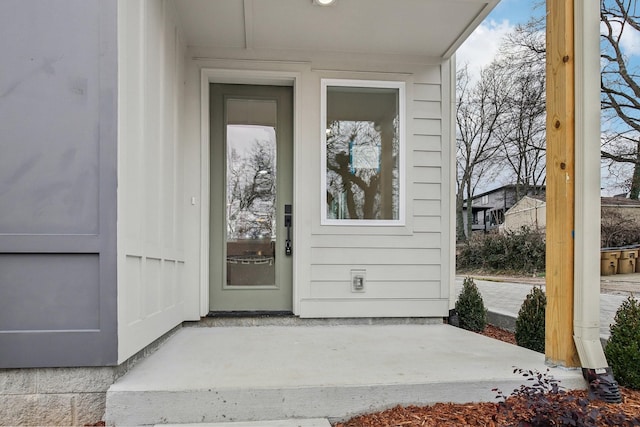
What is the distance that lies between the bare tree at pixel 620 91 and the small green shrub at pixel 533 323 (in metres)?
11.2

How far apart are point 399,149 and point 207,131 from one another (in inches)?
71.0

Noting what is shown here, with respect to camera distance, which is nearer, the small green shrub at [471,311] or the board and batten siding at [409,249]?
the board and batten siding at [409,249]

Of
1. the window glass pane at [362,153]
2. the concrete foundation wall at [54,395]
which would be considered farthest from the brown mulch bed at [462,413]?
the window glass pane at [362,153]

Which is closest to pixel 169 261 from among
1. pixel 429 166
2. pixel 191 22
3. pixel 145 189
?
pixel 145 189

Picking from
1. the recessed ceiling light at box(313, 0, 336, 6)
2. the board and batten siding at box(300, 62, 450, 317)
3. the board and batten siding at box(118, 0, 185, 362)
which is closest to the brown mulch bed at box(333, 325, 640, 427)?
the board and batten siding at box(118, 0, 185, 362)

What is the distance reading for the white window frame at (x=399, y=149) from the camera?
12.2ft

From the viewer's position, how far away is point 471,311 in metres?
3.95

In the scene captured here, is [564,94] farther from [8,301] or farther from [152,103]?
[8,301]

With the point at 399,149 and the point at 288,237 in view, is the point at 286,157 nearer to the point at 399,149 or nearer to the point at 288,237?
the point at 288,237

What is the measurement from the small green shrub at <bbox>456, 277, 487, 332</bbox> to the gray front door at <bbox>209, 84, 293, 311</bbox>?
1.72 meters

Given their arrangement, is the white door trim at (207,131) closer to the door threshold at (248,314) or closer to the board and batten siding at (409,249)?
the door threshold at (248,314)

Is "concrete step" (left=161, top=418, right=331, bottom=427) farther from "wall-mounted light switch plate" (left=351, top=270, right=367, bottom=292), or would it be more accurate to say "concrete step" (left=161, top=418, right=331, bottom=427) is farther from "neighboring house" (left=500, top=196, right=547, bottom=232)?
"neighboring house" (left=500, top=196, right=547, bottom=232)

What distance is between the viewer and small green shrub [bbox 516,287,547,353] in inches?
128

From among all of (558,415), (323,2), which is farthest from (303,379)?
(323,2)
